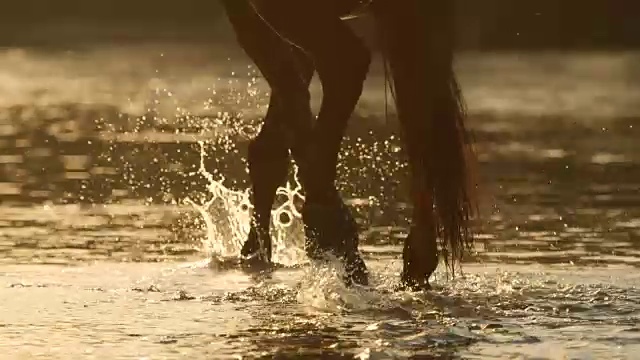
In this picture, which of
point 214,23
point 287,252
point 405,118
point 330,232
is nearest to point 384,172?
point 287,252

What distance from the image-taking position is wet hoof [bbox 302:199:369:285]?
6199 millimetres

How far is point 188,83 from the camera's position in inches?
904

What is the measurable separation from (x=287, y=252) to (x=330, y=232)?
1129 mm

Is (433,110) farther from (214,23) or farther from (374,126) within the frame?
(214,23)

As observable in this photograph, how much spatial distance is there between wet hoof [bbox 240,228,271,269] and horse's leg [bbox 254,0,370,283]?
88cm

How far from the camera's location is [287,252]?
288 inches

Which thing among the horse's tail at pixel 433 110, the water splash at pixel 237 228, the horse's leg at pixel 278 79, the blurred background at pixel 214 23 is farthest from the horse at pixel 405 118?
the blurred background at pixel 214 23

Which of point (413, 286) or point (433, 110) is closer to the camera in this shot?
point (433, 110)

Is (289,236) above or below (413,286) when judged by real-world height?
above

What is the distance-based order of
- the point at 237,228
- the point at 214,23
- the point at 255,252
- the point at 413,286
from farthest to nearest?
the point at 214,23 → the point at 237,228 → the point at 255,252 → the point at 413,286

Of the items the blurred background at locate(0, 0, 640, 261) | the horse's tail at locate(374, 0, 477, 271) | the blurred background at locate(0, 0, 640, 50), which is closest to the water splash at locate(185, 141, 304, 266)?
the blurred background at locate(0, 0, 640, 261)

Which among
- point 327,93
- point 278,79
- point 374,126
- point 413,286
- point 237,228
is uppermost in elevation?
point 374,126

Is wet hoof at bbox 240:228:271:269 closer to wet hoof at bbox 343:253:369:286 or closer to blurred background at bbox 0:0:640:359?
blurred background at bbox 0:0:640:359

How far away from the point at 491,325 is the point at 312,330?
1.73 feet
